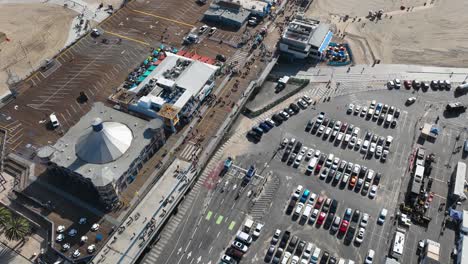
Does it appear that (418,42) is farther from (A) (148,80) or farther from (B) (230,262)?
(B) (230,262)

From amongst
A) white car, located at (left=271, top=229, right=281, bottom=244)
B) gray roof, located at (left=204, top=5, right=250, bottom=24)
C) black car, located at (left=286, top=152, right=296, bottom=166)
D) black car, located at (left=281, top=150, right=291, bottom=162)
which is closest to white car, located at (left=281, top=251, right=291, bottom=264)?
white car, located at (left=271, top=229, right=281, bottom=244)

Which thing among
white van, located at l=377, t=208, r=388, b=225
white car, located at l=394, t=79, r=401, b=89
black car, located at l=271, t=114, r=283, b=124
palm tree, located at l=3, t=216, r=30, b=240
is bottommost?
palm tree, located at l=3, t=216, r=30, b=240

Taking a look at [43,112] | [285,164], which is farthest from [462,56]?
[43,112]

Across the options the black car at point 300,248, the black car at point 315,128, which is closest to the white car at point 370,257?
the black car at point 300,248

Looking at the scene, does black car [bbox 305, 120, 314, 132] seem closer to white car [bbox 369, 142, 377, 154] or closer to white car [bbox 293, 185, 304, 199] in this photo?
white car [bbox 369, 142, 377, 154]

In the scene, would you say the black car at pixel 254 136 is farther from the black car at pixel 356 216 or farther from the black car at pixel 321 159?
the black car at pixel 356 216

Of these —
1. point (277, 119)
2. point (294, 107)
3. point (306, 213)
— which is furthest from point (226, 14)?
point (306, 213)
